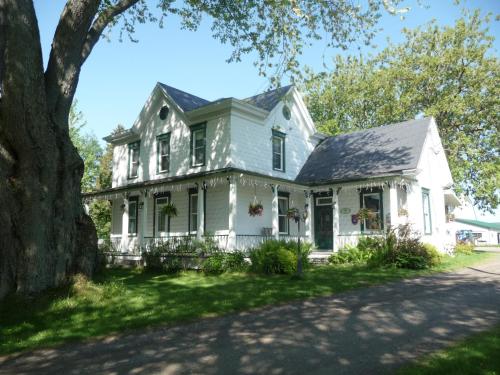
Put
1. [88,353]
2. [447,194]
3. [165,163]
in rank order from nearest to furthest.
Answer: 1. [88,353]
2. [165,163]
3. [447,194]

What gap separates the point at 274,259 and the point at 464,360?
908 cm

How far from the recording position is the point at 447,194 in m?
24.2

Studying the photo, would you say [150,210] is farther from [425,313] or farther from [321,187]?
[425,313]

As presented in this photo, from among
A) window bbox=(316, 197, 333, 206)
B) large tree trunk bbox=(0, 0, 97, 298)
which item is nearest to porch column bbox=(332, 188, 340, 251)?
window bbox=(316, 197, 333, 206)

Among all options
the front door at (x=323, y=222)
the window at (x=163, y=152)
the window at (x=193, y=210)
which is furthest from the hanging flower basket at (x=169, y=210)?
the front door at (x=323, y=222)

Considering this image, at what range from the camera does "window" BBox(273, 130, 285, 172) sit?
20344mm

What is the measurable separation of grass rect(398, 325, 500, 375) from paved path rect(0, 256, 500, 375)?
0.25 m

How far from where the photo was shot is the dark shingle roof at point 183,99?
66.7 feet

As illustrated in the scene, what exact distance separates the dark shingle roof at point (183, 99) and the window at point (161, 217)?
4598mm

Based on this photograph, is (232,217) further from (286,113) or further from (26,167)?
(26,167)

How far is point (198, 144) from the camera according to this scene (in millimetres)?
19516

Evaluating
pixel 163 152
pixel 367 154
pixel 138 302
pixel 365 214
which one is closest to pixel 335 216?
pixel 365 214

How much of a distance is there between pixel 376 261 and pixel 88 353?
1196 cm

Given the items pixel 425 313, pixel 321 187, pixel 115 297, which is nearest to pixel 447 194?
pixel 321 187
